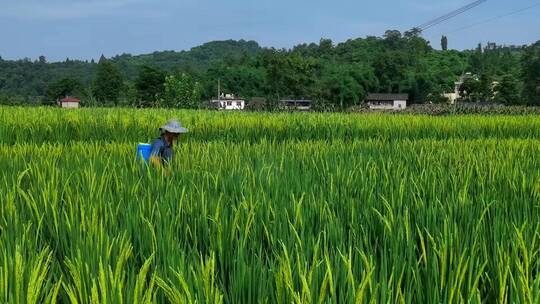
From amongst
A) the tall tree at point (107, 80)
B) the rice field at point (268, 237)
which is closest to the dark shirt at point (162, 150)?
the rice field at point (268, 237)

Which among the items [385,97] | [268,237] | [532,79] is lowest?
[268,237]

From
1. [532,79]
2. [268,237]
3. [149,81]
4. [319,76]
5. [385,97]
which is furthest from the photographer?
[319,76]

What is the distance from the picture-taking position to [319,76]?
294ft

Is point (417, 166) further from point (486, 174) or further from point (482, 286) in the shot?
point (482, 286)

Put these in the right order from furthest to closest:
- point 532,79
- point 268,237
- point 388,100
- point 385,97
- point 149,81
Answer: point 385,97 < point 388,100 < point 149,81 < point 532,79 < point 268,237

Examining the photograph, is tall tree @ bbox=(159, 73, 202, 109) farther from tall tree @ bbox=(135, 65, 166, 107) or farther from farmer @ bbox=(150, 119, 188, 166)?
farmer @ bbox=(150, 119, 188, 166)

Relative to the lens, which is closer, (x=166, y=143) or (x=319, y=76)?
(x=166, y=143)

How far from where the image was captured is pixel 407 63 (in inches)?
3585

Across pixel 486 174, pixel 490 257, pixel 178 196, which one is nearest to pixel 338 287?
pixel 490 257

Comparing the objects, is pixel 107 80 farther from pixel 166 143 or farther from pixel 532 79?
pixel 166 143

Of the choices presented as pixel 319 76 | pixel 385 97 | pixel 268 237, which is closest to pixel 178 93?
pixel 268 237

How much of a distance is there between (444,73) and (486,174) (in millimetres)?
94898

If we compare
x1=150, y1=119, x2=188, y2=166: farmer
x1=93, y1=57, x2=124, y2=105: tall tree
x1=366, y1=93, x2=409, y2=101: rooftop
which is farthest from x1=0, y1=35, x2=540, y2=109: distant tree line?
x1=150, y1=119, x2=188, y2=166: farmer

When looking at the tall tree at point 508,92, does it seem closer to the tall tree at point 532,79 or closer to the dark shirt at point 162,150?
the tall tree at point 532,79
